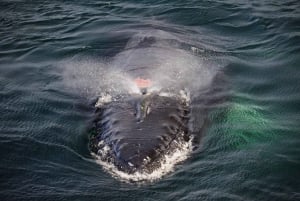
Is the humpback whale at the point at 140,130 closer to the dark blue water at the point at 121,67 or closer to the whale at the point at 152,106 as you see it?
the whale at the point at 152,106

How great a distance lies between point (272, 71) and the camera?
11672 mm

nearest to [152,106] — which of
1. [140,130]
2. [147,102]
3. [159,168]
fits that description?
[147,102]

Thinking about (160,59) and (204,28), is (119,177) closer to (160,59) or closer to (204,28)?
(160,59)

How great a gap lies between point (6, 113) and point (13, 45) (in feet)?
14.4

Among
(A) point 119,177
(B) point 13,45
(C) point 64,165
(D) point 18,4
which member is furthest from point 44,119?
(D) point 18,4

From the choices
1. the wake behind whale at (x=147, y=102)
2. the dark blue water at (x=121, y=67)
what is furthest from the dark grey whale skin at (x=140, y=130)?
the dark blue water at (x=121, y=67)

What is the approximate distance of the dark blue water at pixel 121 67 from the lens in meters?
7.73

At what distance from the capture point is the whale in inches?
316

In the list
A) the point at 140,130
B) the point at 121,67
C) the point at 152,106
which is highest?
the point at 121,67

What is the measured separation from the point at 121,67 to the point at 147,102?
2153mm

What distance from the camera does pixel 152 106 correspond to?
9242 mm

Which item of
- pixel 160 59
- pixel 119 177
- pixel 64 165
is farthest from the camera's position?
pixel 160 59

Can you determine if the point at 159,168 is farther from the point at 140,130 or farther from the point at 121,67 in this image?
the point at 121,67

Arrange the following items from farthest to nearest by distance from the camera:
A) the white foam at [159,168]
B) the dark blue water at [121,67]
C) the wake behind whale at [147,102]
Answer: the wake behind whale at [147,102], the dark blue water at [121,67], the white foam at [159,168]
